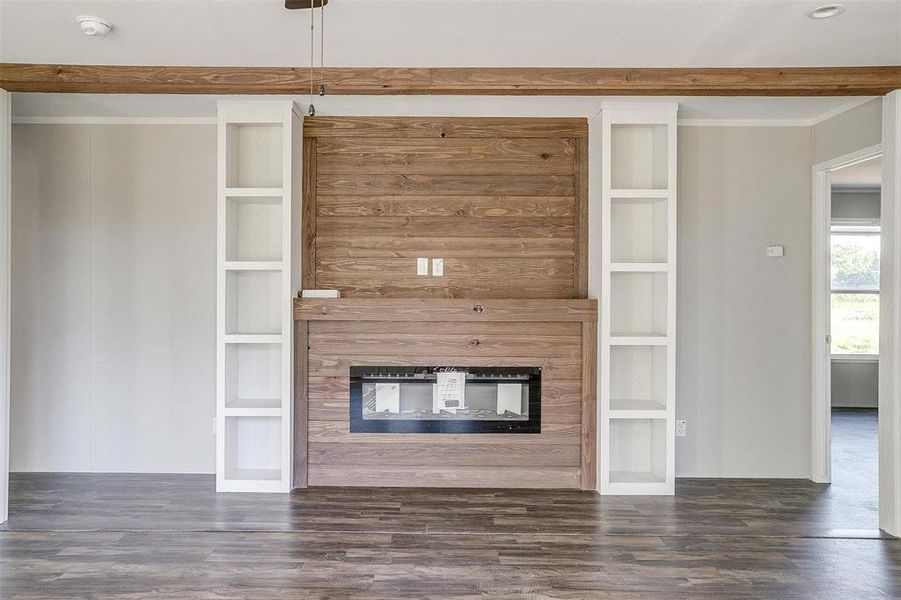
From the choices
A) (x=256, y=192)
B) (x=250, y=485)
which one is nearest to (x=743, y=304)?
(x=256, y=192)

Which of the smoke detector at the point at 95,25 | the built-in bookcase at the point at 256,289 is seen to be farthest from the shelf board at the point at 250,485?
the smoke detector at the point at 95,25

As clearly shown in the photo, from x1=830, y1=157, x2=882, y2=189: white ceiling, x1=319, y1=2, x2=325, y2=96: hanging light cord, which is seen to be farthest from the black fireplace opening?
x1=830, y1=157, x2=882, y2=189: white ceiling

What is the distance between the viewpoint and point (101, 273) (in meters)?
4.23

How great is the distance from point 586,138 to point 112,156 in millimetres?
3193

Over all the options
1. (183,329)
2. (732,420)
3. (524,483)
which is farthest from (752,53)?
(183,329)

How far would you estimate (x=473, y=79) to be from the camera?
3262mm

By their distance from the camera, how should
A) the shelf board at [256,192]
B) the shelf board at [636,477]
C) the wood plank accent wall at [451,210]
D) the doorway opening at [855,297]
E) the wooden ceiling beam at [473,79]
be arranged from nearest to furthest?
the wooden ceiling beam at [473,79] → the shelf board at [256,192] → the shelf board at [636,477] → the wood plank accent wall at [451,210] → the doorway opening at [855,297]

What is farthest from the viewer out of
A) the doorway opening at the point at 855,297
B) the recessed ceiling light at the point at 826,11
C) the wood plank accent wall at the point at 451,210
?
the doorway opening at the point at 855,297

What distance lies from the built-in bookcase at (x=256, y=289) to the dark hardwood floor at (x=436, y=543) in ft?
1.07

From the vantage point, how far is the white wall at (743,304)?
4199 millimetres

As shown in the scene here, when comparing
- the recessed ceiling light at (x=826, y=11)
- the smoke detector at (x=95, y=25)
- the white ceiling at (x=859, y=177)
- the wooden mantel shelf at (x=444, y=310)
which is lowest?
the wooden mantel shelf at (x=444, y=310)

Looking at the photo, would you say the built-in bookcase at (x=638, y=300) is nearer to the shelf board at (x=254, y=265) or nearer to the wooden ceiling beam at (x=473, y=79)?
the wooden ceiling beam at (x=473, y=79)

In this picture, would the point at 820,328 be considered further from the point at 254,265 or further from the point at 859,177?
the point at 254,265

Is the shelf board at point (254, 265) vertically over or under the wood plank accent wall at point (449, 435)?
over
